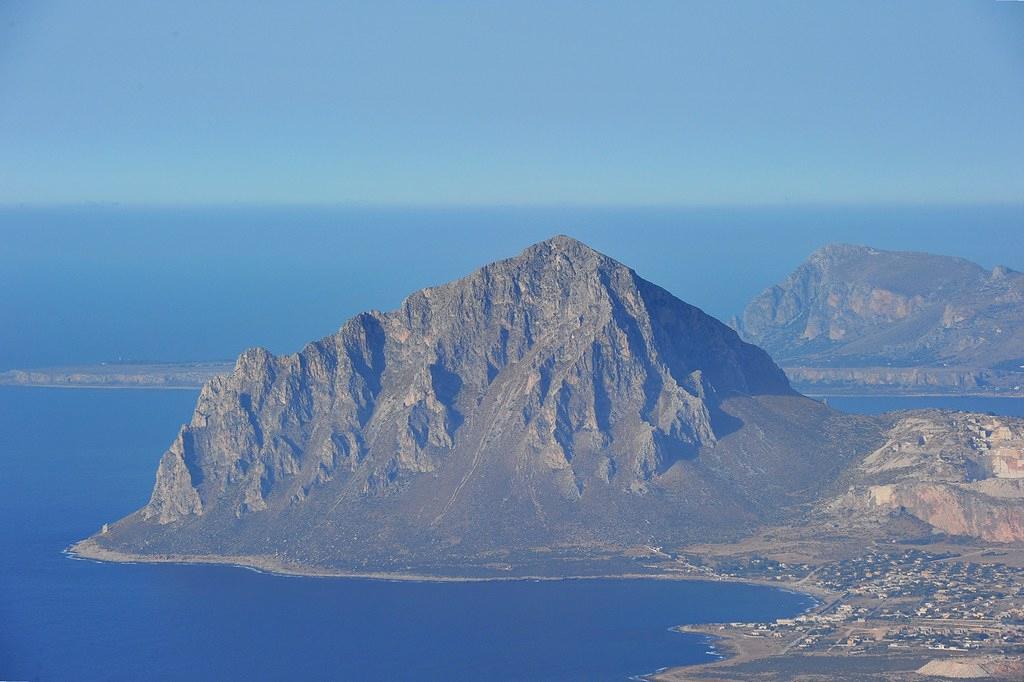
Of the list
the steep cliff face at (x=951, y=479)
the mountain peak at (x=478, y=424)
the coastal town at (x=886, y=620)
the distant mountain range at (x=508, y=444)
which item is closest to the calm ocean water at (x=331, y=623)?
the coastal town at (x=886, y=620)

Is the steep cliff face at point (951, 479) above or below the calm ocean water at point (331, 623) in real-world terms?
above

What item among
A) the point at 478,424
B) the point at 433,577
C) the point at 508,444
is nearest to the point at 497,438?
the point at 508,444

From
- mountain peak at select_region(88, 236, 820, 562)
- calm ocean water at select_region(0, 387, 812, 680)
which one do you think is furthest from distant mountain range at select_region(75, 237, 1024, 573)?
calm ocean water at select_region(0, 387, 812, 680)

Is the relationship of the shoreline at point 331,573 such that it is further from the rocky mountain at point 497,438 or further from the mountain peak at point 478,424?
the mountain peak at point 478,424

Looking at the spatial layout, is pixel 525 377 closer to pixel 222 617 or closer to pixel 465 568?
pixel 465 568

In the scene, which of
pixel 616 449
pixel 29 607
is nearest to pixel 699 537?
pixel 616 449

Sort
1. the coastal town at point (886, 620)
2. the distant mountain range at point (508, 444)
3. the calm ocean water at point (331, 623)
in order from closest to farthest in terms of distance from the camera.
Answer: the coastal town at point (886, 620) → the calm ocean water at point (331, 623) → the distant mountain range at point (508, 444)

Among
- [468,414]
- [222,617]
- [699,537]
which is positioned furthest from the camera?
[468,414]

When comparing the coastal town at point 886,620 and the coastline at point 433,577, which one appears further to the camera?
the coastline at point 433,577
